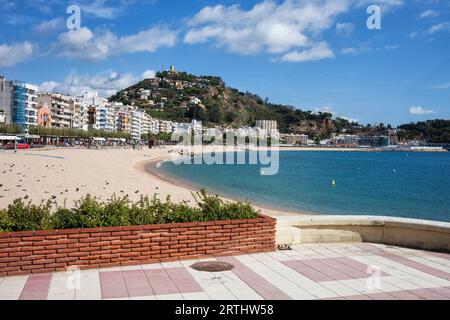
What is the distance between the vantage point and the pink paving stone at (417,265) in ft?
22.6

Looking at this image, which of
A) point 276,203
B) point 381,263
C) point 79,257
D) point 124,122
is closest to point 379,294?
point 381,263

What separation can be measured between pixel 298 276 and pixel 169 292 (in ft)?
6.96

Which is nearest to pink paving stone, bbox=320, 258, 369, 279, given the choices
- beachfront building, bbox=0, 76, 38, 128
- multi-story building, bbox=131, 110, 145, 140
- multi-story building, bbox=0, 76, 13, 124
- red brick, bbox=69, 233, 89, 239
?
red brick, bbox=69, 233, 89, 239

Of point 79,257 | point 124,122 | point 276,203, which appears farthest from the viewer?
point 124,122

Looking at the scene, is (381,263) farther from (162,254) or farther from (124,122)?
(124,122)

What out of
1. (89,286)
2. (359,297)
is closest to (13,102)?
(89,286)

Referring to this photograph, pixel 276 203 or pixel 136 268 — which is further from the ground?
pixel 136 268

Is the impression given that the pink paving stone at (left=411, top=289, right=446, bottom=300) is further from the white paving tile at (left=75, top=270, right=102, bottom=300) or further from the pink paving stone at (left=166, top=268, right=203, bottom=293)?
the white paving tile at (left=75, top=270, right=102, bottom=300)

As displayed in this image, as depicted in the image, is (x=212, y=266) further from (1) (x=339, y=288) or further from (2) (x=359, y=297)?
(2) (x=359, y=297)

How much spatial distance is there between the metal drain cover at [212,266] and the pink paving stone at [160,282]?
604 millimetres

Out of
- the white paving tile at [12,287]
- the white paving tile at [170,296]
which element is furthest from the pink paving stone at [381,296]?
the white paving tile at [12,287]

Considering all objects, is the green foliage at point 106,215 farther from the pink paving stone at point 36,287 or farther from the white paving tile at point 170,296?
the white paving tile at point 170,296

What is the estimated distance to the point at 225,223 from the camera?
25.4 feet

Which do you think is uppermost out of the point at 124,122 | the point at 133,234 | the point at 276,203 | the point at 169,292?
the point at 124,122
